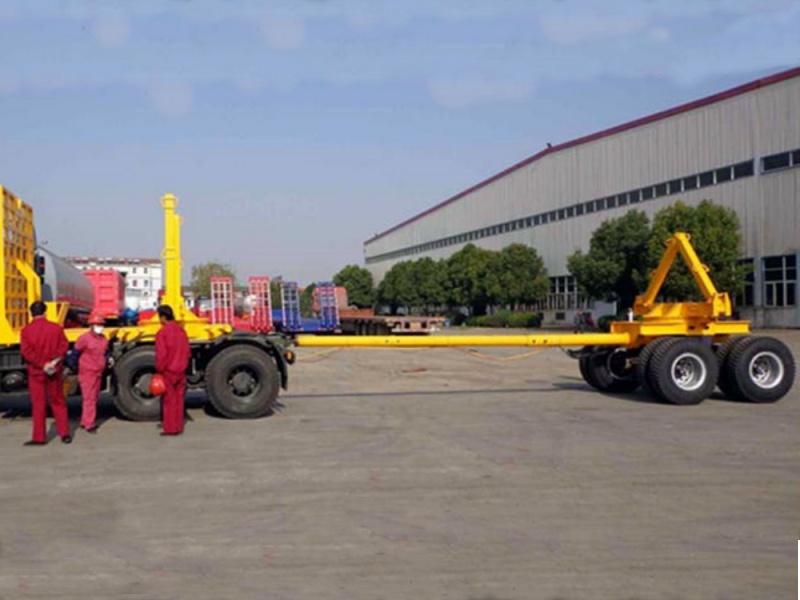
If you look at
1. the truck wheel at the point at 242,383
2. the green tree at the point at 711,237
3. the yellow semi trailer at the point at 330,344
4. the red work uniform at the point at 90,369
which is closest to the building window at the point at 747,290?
the green tree at the point at 711,237

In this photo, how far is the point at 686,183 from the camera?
52312mm

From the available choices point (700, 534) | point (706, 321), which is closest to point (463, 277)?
point (706, 321)

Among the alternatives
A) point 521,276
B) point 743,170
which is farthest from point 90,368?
point 521,276

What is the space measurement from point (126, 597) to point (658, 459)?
252 inches

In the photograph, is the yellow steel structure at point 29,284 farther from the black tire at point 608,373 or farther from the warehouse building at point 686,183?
the warehouse building at point 686,183

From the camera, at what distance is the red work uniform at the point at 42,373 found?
1118 centimetres

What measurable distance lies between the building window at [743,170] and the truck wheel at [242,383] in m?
39.9

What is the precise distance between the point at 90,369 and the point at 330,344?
11.7ft

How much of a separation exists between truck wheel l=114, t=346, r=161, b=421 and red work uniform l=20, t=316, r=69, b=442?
67.0 inches

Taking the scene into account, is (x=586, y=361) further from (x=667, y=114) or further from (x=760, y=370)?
(x=667, y=114)

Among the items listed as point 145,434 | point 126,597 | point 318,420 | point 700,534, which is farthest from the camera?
point 318,420

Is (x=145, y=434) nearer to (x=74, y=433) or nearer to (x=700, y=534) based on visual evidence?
(x=74, y=433)

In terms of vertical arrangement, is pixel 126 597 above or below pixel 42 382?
below

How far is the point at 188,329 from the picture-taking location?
44.8 feet
